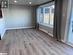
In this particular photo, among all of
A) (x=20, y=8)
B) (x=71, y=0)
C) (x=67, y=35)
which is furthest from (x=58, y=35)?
(x=20, y=8)

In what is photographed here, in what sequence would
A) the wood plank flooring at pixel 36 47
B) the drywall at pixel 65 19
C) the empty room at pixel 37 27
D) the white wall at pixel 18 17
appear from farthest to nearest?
the white wall at pixel 18 17, the drywall at pixel 65 19, the empty room at pixel 37 27, the wood plank flooring at pixel 36 47

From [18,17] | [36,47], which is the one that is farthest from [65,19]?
[18,17]

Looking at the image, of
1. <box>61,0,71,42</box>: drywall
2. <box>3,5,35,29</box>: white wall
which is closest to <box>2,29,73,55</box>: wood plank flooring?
<box>61,0,71,42</box>: drywall

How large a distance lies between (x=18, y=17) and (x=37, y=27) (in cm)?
214

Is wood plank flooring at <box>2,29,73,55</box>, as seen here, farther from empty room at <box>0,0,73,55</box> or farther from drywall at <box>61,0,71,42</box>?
drywall at <box>61,0,71,42</box>

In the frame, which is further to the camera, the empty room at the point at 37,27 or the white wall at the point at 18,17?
the white wall at the point at 18,17

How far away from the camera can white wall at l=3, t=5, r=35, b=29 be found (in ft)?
36.7

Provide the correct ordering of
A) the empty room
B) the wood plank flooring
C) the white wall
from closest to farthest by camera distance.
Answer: the wood plank flooring → the empty room → the white wall

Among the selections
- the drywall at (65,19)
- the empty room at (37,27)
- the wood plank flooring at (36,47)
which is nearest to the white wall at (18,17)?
the empty room at (37,27)

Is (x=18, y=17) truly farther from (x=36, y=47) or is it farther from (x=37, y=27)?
(x=36, y=47)

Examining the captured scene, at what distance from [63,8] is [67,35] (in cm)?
144

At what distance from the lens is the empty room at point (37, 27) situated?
5.01 metres

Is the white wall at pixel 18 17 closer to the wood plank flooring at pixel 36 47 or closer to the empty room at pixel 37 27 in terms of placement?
the empty room at pixel 37 27

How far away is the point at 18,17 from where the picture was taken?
11.5 m
